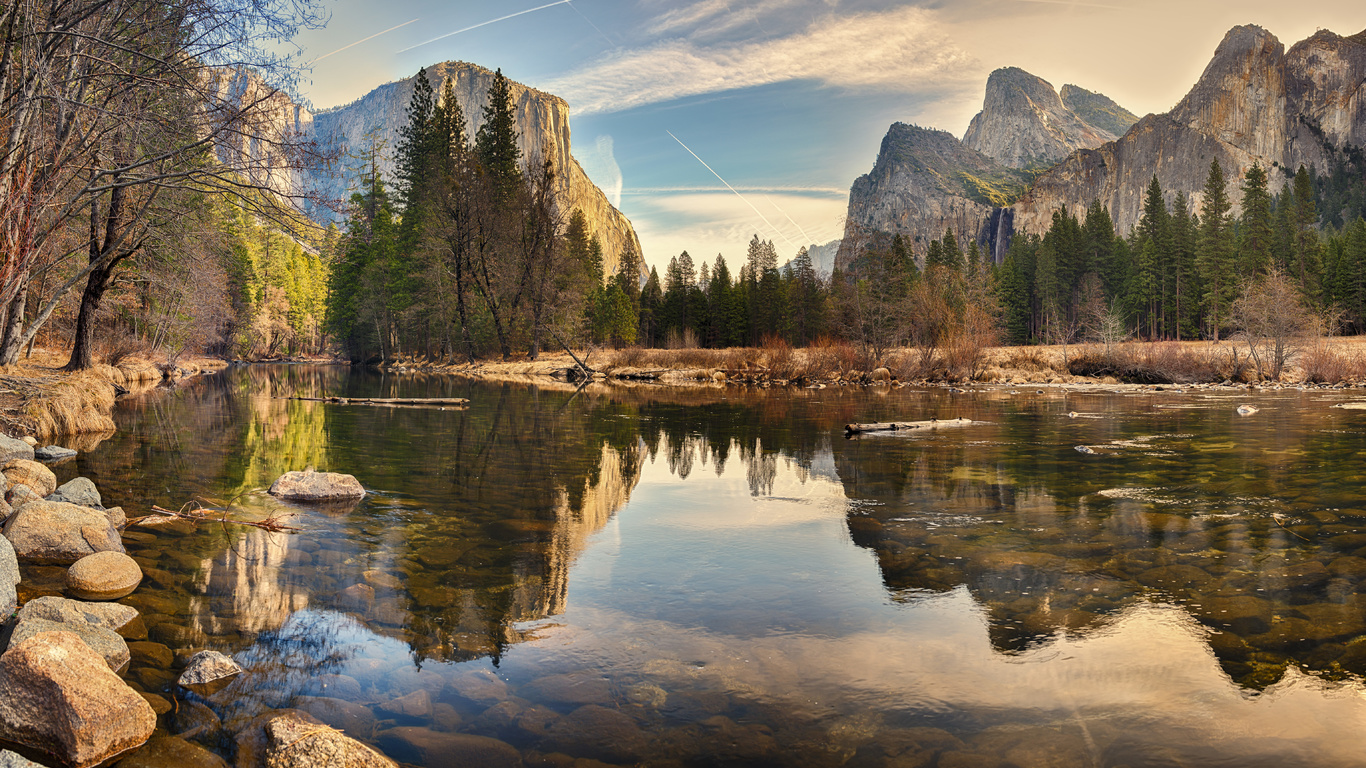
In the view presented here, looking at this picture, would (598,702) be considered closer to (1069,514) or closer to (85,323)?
(1069,514)

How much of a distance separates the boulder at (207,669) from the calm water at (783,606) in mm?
108

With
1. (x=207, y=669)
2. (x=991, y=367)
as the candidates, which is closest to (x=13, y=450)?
(x=207, y=669)

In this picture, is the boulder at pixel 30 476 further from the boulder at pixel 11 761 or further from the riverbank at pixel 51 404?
the boulder at pixel 11 761

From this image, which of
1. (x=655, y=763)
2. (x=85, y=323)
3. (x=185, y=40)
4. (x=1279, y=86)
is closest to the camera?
(x=655, y=763)

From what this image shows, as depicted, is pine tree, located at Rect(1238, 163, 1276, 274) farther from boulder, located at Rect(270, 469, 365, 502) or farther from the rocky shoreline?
the rocky shoreline

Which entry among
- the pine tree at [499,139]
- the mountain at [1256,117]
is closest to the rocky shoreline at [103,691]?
the pine tree at [499,139]

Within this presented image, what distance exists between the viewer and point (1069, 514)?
855cm

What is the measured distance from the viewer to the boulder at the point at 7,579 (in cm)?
Answer: 493

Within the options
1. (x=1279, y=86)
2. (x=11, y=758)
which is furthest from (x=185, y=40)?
(x=1279, y=86)

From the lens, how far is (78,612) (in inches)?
192

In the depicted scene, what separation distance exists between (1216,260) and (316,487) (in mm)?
87742

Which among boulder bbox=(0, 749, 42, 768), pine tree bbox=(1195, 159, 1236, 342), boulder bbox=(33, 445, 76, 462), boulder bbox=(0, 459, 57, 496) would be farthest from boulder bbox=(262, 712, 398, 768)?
pine tree bbox=(1195, 159, 1236, 342)

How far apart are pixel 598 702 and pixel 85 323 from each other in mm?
22071

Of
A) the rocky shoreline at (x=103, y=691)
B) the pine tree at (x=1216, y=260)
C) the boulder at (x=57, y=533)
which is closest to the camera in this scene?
the rocky shoreline at (x=103, y=691)
